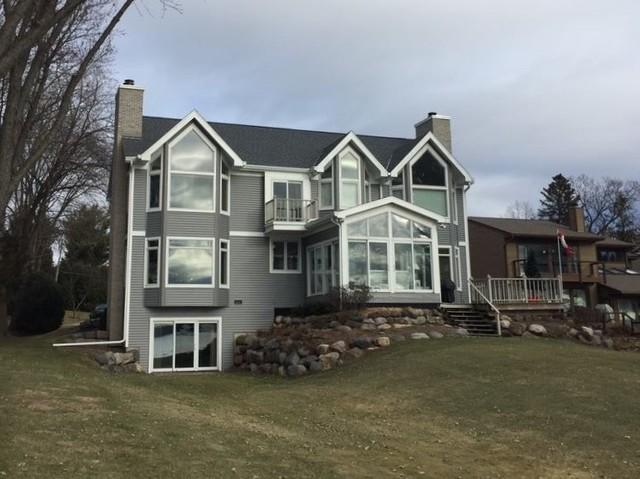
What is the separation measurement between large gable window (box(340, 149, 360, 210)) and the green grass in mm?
9605

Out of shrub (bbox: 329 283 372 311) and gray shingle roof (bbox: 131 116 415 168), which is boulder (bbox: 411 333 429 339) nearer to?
shrub (bbox: 329 283 372 311)

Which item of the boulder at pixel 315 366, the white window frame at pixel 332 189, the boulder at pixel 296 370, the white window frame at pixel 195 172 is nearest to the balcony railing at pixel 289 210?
the white window frame at pixel 332 189

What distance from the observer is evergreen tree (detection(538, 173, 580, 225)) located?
72.1 m

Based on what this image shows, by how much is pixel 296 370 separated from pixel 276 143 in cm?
1204

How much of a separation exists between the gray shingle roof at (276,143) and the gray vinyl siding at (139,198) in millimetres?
857

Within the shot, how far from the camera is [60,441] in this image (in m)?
8.14

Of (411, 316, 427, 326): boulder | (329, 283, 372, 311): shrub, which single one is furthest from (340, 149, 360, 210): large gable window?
(411, 316, 427, 326): boulder

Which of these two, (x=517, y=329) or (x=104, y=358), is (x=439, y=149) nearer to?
(x=517, y=329)

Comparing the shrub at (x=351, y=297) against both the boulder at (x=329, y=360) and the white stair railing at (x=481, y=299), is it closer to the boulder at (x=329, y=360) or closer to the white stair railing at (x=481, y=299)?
the boulder at (x=329, y=360)

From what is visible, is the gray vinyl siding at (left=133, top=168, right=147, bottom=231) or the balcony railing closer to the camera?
the gray vinyl siding at (left=133, top=168, right=147, bottom=231)

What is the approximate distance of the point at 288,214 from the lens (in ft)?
80.9

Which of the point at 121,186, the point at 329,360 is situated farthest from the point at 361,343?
the point at 121,186

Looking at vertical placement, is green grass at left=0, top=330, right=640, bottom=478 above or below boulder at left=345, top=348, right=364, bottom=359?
below

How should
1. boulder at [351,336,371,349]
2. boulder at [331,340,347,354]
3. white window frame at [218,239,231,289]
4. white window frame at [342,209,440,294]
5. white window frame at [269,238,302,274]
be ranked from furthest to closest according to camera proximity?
white window frame at [269,238,302,274]
white window frame at [218,239,231,289]
white window frame at [342,209,440,294]
boulder at [351,336,371,349]
boulder at [331,340,347,354]
